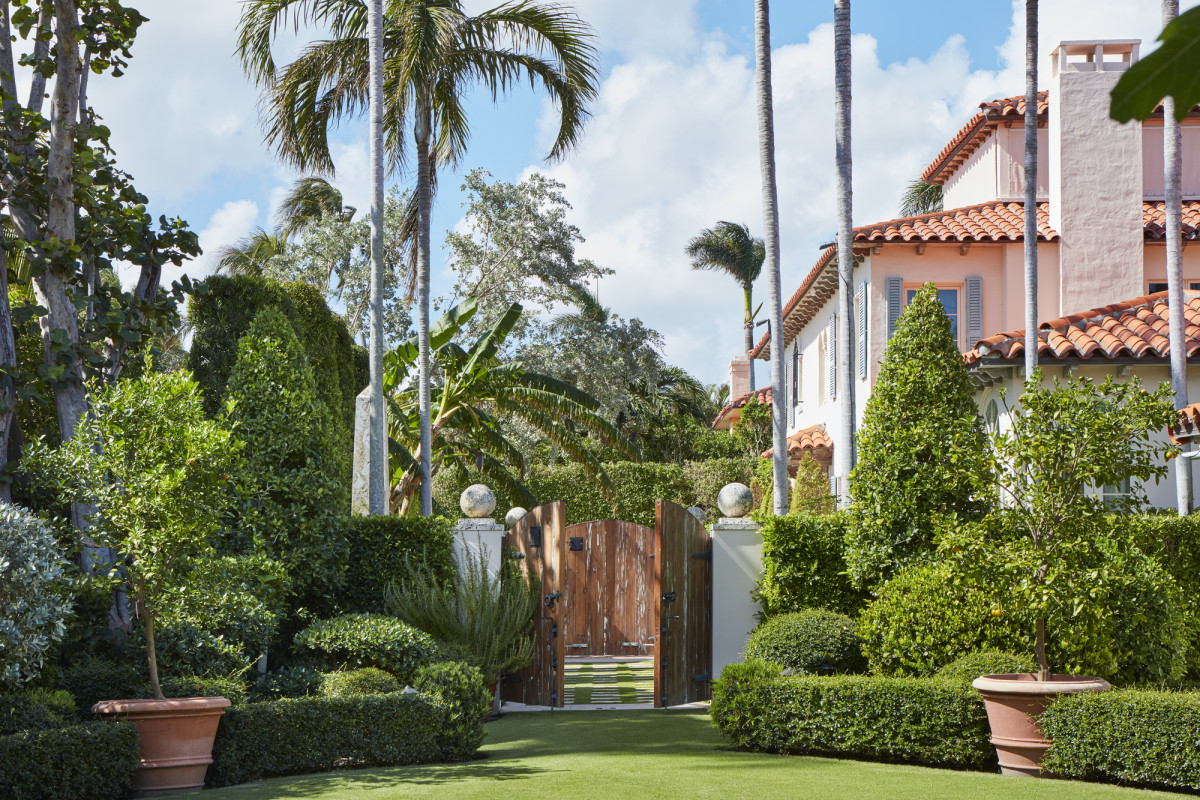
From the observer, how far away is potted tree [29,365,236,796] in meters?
8.01

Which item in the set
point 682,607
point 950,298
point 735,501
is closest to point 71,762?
point 682,607

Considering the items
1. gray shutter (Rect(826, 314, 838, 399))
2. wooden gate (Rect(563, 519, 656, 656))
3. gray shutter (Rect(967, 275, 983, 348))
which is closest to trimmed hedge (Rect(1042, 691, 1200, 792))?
gray shutter (Rect(967, 275, 983, 348))

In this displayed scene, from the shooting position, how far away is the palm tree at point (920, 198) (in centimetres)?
3219

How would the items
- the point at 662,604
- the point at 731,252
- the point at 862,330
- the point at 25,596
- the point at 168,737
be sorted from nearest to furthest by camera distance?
1. the point at 25,596
2. the point at 168,737
3. the point at 662,604
4. the point at 862,330
5. the point at 731,252

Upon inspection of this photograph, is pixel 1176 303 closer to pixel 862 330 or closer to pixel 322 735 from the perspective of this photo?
pixel 862 330

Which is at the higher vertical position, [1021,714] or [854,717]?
[1021,714]

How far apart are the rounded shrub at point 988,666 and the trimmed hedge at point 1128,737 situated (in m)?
0.98

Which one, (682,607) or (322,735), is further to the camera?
(682,607)

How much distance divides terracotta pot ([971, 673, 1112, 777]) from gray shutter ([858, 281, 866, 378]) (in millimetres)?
10109

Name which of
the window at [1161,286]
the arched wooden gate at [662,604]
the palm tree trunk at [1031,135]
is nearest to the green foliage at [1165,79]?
the arched wooden gate at [662,604]

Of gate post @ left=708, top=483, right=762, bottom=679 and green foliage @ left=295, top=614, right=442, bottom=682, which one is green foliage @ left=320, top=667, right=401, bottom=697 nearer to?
green foliage @ left=295, top=614, right=442, bottom=682

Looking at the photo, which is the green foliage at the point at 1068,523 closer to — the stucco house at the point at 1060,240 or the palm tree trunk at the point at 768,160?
the palm tree trunk at the point at 768,160

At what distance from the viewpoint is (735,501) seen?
12688mm

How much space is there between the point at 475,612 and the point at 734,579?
298 cm
